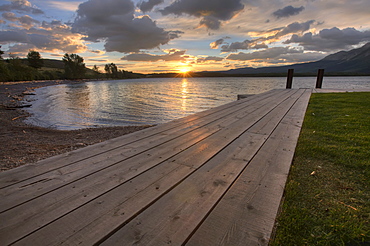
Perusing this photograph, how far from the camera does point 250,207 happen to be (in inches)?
51.2

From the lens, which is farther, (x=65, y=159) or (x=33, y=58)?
(x=33, y=58)

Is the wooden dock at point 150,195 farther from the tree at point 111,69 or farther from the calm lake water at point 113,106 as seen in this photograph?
the tree at point 111,69

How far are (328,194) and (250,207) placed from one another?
2.76 feet

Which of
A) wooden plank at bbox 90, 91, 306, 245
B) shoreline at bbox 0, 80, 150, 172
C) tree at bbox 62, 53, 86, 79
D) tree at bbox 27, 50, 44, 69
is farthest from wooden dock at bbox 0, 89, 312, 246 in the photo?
tree at bbox 27, 50, 44, 69

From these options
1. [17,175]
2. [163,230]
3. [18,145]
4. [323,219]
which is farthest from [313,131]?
[18,145]

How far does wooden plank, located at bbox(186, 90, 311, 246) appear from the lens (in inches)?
41.4

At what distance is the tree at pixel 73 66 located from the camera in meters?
81.0

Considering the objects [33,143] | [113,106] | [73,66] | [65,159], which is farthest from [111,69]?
[65,159]

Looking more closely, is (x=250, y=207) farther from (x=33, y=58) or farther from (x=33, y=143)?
(x=33, y=58)

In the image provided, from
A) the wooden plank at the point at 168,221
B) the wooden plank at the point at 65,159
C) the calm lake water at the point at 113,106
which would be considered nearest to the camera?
the wooden plank at the point at 168,221

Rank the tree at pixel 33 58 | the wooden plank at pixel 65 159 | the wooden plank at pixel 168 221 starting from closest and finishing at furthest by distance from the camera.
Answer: the wooden plank at pixel 168 221, the wooden plank at pixel 65 159, the tree at pixel 33 58

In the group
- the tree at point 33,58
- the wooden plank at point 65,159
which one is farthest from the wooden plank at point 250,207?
the tree at point 33,58

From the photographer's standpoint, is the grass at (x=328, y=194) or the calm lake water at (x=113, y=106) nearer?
the grass at (x=328, y=194)

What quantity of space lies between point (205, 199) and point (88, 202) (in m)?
0.87
